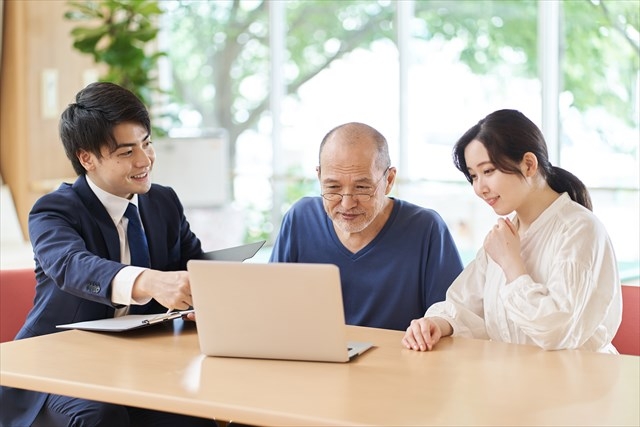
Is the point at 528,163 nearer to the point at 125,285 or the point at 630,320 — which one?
the point at 630,320

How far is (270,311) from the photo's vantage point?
2.06 metres

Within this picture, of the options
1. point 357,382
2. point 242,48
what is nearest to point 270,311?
point 357,382

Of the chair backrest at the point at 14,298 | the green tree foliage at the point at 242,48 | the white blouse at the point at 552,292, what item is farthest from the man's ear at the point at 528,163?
the green tree foliage at the point at 242,48

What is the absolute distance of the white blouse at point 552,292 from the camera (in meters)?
2.17

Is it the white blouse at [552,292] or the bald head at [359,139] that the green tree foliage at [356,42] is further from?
the white blouse at [552,292]

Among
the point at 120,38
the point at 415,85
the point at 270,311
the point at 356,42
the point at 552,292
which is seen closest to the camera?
the point at 270,311

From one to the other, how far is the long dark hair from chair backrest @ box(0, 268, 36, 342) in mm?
1324

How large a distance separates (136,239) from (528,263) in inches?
41.9

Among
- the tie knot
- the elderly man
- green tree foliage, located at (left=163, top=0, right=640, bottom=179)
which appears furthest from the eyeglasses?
green tree foliage, located at (left=163, top=0, right=640, bottom=179)

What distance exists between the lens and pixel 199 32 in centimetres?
725

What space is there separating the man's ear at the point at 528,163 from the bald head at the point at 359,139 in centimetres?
44

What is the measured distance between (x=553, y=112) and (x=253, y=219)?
2414mm

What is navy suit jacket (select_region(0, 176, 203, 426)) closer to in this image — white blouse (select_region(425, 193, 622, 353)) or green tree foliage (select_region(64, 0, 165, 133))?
white blouse (select_region(425, 193, 622, 353))

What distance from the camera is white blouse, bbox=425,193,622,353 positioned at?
2.17m
